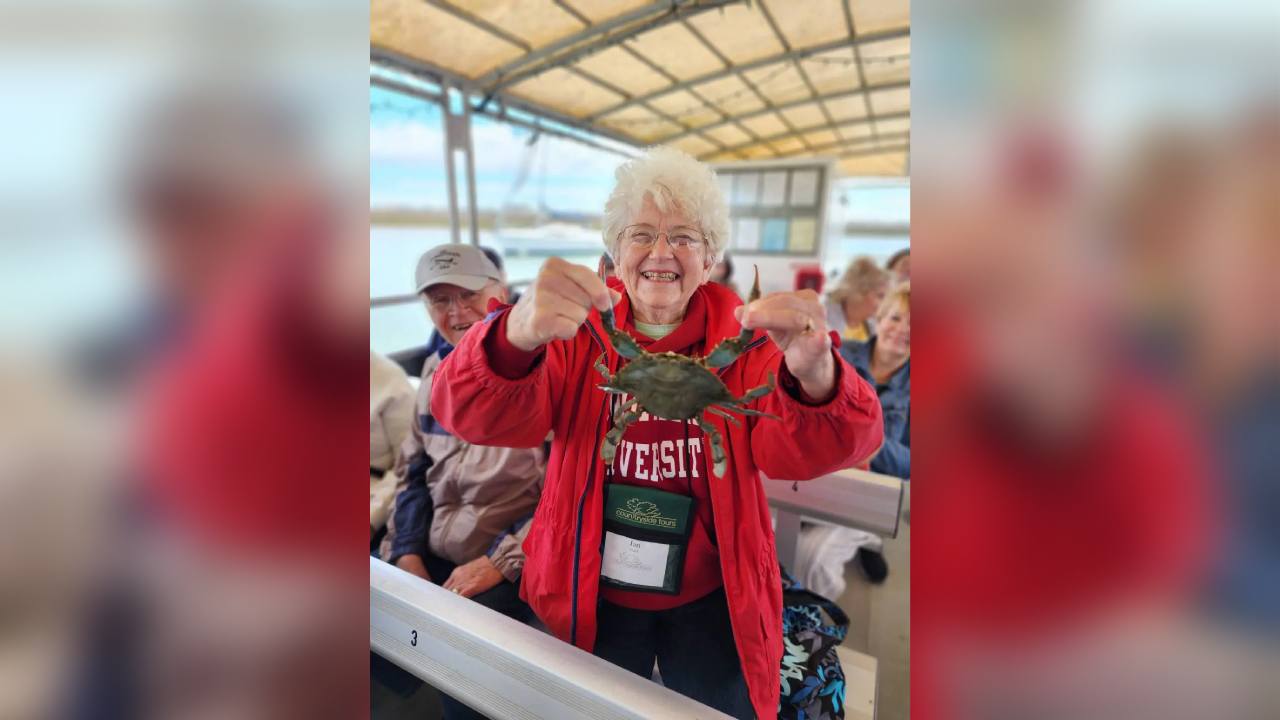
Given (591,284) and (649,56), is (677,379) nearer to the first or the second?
(591,284)

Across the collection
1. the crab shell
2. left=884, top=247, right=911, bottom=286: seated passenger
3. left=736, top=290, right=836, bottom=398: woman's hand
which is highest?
left=884, top=247, right=911, bottom=286: seated passenger

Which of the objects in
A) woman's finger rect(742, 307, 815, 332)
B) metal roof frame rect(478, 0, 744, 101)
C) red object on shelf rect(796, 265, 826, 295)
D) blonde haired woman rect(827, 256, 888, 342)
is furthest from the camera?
red object on shelf rect(796, 265, 826, 295)

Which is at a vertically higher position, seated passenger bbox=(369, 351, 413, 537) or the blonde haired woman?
the blonde haired woman

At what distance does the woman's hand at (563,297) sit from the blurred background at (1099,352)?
445mm

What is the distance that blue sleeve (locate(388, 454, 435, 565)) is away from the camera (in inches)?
67.1

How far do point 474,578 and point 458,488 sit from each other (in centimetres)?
32

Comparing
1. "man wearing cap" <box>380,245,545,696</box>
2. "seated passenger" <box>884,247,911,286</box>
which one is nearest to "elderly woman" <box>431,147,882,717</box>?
"man wearing cap" <box>380,245,545,696</box>

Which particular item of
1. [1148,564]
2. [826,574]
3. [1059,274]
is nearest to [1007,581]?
[1148,564]

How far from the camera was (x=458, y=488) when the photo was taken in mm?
1695

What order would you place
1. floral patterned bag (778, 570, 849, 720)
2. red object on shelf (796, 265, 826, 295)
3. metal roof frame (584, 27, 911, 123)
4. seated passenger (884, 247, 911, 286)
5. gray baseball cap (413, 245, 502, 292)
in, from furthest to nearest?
red object on shelf (796, 265, 826, 295)
metal roof frame (584, 27, 911, 123)
seated passenger (884, 247, 911, 286)
gray baseball cap (413, 245, 502, 292)
floral patterned bag (778, 570, 849, 720)

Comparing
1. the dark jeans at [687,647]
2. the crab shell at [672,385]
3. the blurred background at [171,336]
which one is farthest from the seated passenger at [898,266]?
the blurred background at [171,336]

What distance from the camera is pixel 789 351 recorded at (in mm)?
833

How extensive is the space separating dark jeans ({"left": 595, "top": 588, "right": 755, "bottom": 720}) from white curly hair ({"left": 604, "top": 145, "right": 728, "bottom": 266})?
32.7 inches

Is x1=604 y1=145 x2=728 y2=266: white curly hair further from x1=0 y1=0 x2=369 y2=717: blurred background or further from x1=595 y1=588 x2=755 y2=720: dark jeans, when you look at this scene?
x1=595 y1=588 x2=755 y2=720: dark jeans
